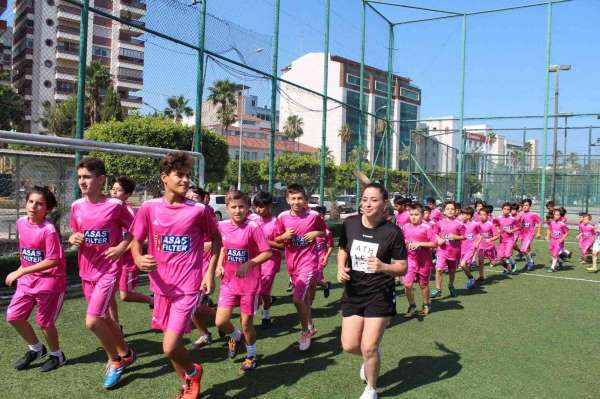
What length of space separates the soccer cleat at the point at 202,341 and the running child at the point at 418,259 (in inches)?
118

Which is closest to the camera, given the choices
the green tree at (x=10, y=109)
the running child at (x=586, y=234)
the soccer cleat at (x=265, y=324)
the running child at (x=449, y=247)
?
the soccer cleat at (x=265, y=324)

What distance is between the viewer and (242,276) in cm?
436

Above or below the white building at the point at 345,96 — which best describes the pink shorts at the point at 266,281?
below

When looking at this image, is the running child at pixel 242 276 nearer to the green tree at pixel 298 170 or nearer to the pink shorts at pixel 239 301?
the pink shorts at pixel 239 301

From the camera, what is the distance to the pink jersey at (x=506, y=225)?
37.9ft

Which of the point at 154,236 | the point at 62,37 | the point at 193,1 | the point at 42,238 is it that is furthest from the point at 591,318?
the point at 62,37

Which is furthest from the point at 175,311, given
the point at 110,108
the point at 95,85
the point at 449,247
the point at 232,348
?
the point at 95,85

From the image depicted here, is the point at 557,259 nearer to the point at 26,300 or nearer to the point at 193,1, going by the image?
the point at 193,1

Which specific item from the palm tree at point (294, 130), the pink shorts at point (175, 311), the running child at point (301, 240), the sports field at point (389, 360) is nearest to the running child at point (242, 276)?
the sports field at point (389, 360)

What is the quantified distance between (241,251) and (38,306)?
1.93 meters

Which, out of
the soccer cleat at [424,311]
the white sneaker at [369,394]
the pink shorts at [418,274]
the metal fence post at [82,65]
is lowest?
the soccer cleat at [424,311]

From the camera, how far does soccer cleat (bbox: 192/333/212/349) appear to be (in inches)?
206

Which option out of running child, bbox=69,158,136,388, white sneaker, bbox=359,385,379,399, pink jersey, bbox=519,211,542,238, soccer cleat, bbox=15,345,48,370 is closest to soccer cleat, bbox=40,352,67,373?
soccer cleat, bbox=15,345,48,370

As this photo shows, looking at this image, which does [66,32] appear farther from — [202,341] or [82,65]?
[202,341]
